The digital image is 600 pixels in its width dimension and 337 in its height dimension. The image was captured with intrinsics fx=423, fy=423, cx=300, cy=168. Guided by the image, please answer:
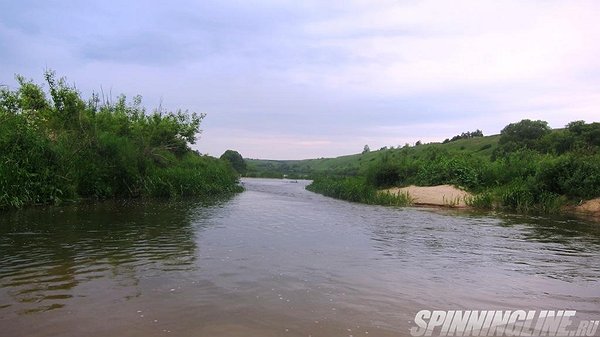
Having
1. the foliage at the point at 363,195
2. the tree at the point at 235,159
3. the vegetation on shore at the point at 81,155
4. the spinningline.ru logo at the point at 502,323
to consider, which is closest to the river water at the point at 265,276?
the spinningline.ru logo at the point at 502,323

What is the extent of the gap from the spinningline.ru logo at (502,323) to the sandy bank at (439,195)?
2159 centimetres

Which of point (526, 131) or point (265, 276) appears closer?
point (265, 276)

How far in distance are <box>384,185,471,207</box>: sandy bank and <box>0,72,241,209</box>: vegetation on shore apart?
1641 cm

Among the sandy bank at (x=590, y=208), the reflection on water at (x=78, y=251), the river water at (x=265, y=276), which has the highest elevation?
the reflection on water at (x=78, y=251)

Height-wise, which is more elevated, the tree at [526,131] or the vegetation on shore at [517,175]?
the tree at [526,131]

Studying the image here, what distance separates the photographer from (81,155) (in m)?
22.6

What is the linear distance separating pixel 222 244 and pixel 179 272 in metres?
3.36

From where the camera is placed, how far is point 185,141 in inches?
1655

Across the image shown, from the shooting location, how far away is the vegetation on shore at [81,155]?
18266 mm

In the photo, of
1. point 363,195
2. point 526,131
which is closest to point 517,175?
point 363,195

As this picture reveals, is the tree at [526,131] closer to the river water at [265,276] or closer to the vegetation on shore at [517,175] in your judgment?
the vegetation on shore at [517,175]

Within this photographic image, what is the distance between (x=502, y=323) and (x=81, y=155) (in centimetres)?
2223

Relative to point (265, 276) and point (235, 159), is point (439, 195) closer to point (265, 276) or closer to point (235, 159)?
point (265, 276)

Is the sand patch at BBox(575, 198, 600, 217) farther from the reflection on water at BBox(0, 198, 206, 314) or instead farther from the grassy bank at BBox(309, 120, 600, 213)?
the reflection on water at BBox(0, 198, 206, 314)
